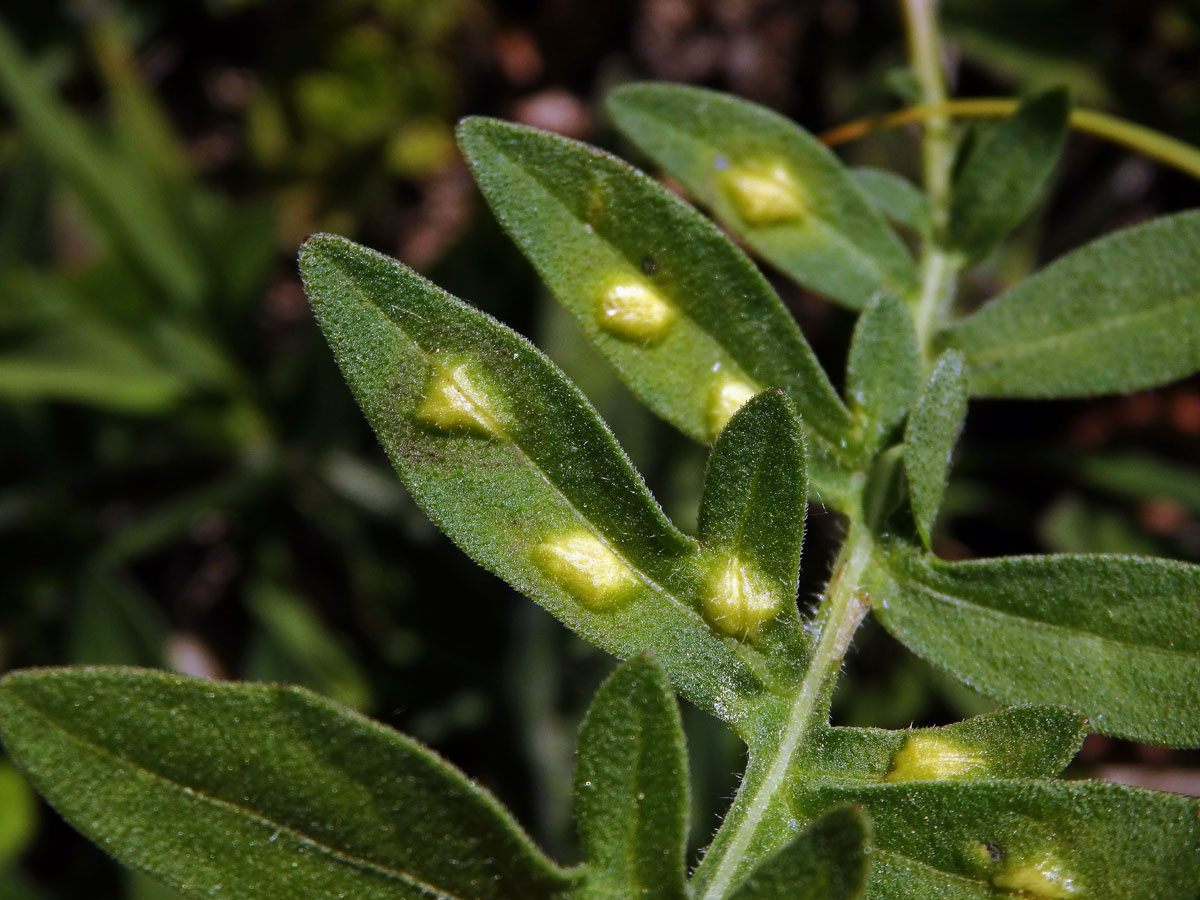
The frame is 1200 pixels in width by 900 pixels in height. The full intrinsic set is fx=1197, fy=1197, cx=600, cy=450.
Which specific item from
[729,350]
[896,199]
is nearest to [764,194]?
[896,199]

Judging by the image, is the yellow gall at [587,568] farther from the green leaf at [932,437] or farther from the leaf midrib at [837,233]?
the leaf midrib at [837,233]

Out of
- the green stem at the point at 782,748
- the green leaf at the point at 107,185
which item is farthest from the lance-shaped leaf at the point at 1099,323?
the green leaf at the point at 107,185

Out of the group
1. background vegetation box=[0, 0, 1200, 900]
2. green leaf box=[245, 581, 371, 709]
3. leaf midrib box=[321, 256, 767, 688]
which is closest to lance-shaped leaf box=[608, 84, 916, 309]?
leaf midrib box=[321, 256, 767, 688]

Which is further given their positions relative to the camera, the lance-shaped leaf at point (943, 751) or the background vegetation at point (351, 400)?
the background vegetation at point (351, 400)

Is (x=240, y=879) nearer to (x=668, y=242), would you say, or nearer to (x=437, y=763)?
(x=437, y=763)

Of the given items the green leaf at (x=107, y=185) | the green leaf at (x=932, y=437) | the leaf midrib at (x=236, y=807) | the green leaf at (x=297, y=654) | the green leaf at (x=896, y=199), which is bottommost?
the leaf midrib at (x=236, y=807)

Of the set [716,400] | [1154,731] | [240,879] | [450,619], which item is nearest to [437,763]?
[240,879]

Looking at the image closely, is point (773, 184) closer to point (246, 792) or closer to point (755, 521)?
point (755, 521)
